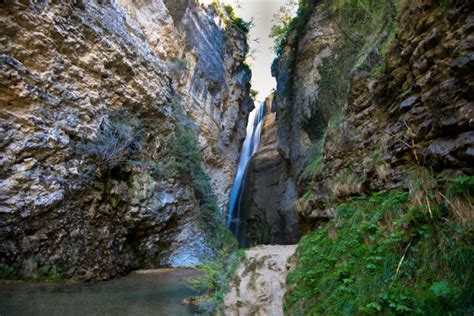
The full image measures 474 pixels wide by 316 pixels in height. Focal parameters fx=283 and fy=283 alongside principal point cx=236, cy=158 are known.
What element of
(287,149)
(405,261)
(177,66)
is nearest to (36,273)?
(405,261)

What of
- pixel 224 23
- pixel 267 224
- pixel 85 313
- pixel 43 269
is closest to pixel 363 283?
pixel 85 313

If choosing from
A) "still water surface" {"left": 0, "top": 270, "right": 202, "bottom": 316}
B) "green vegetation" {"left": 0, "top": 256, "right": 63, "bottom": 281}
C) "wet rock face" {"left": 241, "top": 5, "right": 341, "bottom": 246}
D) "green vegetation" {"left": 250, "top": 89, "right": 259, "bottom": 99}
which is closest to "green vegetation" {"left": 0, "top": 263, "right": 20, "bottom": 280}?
"green vegetation" {"left": 0, "top": 256, "right": 63, "bottom": 281}

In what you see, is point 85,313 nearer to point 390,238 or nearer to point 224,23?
point 390,238

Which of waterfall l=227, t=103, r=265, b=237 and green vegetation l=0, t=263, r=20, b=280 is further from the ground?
waterfall l=227, t=103, r=265, b=237

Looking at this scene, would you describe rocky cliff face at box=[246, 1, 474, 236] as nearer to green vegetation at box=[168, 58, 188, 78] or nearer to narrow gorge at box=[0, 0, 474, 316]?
narrow gorge at box=[0, 0, 474, 316]

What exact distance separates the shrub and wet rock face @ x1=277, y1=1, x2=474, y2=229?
674cm

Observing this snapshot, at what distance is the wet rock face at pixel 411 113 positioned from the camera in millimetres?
3334

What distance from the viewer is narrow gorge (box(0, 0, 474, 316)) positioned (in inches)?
127

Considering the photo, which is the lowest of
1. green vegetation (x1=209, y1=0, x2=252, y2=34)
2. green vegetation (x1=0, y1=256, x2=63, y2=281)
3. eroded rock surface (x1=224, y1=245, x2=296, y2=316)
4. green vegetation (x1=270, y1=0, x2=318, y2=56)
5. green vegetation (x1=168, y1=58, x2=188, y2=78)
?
eroded rock surface (x1=224, y1=245, x2=296, y2=316)

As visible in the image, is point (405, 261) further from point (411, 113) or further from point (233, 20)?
point (233, 20)

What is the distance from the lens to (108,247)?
859cm

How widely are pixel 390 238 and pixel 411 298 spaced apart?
91 cm

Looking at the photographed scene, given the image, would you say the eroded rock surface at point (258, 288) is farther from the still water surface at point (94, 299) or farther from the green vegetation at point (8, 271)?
the green vegetation at point (8, 271)

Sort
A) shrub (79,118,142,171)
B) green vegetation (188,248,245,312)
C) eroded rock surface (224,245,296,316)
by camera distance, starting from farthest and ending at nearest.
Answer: shrub (79,118,142,171), green vegetation (188,248,245,312), eroded rock surface (224,245,296,316)
